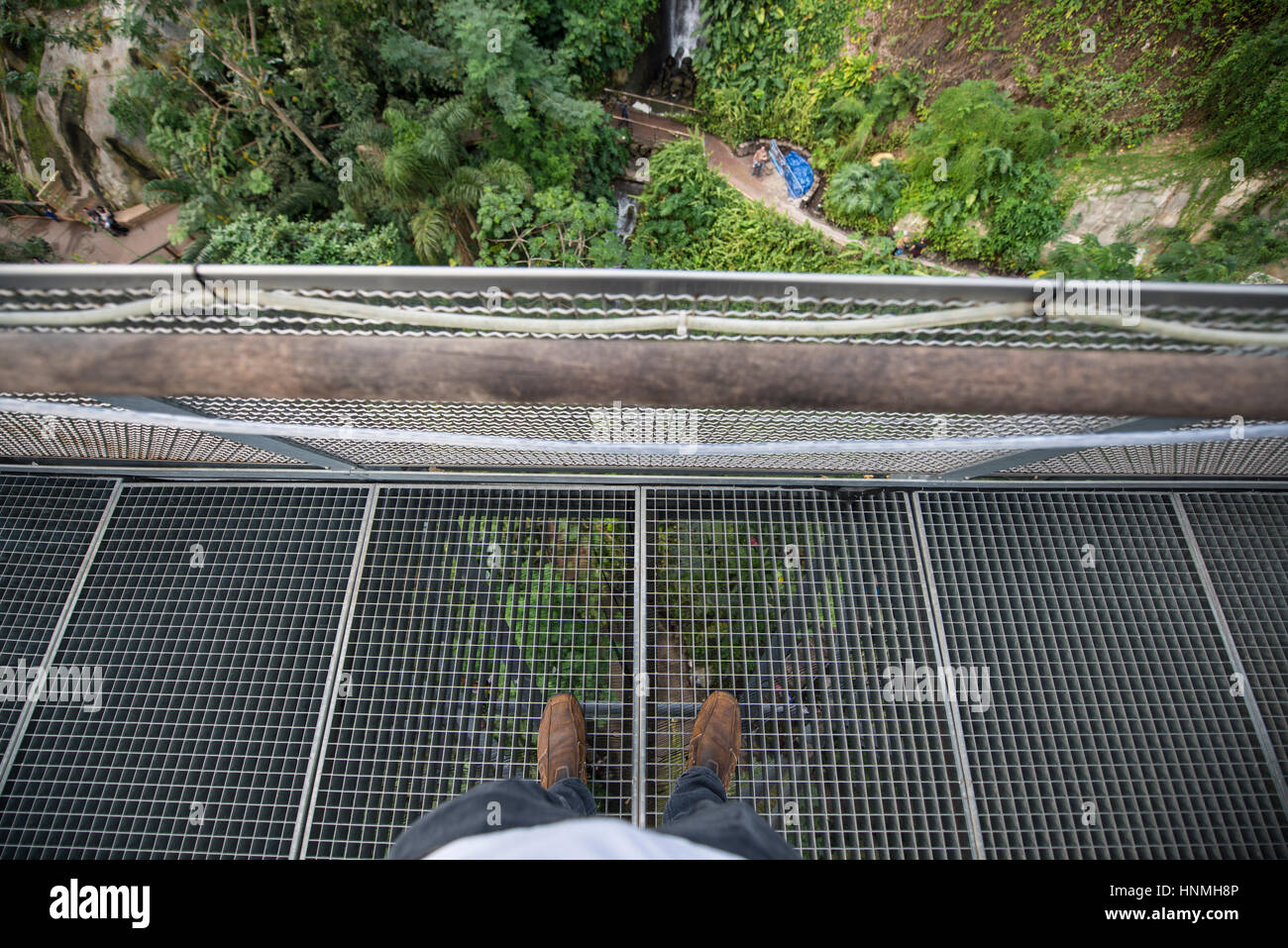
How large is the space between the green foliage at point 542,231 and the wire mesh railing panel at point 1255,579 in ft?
16.3

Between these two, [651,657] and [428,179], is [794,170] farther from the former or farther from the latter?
[651,657]

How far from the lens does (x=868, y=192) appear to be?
305 inches

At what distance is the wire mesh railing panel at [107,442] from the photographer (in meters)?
2.21

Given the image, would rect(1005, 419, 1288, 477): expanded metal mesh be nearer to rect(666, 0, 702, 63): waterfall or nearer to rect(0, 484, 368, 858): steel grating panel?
rect(0, 484, 368, 858): steel grating panel

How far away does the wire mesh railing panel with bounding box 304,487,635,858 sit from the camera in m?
2.48

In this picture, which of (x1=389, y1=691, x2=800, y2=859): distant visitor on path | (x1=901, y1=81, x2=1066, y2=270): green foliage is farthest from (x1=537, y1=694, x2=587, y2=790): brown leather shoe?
(x1=901, y1=81, x2=1066, y2=270): green foliage

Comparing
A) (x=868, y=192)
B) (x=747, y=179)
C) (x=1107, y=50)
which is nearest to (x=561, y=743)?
(x=868, y=192)

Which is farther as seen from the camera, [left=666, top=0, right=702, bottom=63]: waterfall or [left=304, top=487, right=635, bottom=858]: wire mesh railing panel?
[left=666, top=0, right=702, bottom=63]: waterfall

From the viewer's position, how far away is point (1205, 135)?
7.27 metres

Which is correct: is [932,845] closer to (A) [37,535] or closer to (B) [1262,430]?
(B) [1262,430]

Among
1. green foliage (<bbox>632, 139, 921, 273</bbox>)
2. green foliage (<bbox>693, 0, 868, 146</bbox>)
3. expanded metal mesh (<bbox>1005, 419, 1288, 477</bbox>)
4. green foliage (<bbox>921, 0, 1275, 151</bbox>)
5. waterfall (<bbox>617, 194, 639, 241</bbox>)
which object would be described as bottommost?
expanded metal mesh (<bbox>1005, 419, 1288, 477</bbox>)

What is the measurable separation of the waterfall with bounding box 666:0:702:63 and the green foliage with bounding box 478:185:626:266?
505cm

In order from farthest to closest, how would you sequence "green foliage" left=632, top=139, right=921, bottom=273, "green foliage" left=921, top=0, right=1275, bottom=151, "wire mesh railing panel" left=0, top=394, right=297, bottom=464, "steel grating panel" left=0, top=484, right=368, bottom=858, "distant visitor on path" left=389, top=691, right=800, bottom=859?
"green foliage" left=632, top=139, right=921, bottom=273 < "green foliage" left=921, top=0, right=1275, bottom=151 < "steel grating panel" left=0, top=484, right=368, bottom=858 < "wire mesh railing panel" left=0, top=394, right=297, bottom=464 < "distant visitor on path" left=389, top=691, right=800, bottom=859

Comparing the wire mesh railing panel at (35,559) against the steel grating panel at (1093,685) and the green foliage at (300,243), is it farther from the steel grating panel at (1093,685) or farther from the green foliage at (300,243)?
the steel grating panel at (1093,685)
